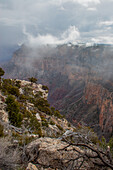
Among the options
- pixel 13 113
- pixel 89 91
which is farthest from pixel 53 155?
pixel 89 91

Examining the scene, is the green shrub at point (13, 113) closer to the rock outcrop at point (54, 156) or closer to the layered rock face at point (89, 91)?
the rock outcrop at point (54, 156)

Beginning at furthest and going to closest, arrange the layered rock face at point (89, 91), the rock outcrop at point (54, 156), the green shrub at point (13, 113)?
the layered rock face at point (89, 91)
the green shrub at point (13, 113)
the rock outcrop at point (54, 156)

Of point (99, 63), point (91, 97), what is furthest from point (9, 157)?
point (99, 63)

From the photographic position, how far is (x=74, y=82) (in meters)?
180

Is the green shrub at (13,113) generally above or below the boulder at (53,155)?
above

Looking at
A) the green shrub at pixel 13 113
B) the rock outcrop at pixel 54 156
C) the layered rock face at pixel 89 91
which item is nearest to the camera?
the rock outcrop at pixel 54 156

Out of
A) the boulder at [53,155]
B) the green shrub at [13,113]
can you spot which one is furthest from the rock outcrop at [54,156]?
the green shrub at [13,113]

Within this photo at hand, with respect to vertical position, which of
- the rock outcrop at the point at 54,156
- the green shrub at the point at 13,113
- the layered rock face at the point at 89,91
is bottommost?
the rock outcrop at the point at 54,156

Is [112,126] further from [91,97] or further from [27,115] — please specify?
[27,115]

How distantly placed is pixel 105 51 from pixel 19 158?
7279 inches

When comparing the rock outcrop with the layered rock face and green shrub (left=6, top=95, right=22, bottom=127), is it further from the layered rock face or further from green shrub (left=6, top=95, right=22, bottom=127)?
the layered rock face

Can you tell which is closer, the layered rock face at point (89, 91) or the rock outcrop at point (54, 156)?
the rock outcrop at point (54, 156)

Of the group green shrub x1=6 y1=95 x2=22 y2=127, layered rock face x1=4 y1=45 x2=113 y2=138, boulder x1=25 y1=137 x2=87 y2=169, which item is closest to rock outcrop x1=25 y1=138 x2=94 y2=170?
boulder x1=25 y1=137 x2=87 y2=169

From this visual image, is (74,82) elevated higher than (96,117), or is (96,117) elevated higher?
(74,82)
